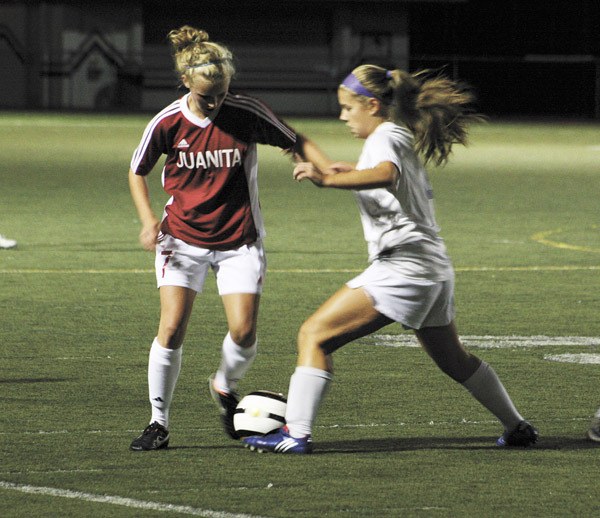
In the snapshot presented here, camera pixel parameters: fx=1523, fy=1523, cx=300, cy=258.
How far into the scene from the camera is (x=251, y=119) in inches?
262

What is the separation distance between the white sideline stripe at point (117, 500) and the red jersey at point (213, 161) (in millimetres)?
1399

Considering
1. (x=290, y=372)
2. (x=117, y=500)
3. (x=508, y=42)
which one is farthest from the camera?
(x=508, y=42)

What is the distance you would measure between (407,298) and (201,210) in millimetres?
1039

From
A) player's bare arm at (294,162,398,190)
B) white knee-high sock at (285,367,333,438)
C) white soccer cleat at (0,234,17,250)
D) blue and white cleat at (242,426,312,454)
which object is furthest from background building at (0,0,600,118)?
player's bare arm at (294,162,398,190)

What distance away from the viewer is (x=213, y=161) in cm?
660

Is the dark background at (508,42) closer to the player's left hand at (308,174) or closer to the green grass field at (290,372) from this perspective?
the green grass field at (290,372)

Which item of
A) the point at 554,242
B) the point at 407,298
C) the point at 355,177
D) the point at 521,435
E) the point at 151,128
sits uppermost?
the point at 151,128

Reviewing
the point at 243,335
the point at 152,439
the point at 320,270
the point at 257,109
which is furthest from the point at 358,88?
the point at 320,270

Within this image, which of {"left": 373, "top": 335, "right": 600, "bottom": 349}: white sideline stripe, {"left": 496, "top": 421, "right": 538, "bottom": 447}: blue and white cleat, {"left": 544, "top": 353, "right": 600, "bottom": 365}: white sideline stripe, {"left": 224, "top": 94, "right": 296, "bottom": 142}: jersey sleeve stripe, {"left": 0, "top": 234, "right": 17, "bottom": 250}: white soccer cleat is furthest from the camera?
{"left": 0, "top": 234, "right": 17, "bottom": 250}: white soccer cleat

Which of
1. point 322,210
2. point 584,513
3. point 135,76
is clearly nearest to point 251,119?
point 584,513

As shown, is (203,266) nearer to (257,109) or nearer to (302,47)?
(257,109)

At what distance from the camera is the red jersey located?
660cm

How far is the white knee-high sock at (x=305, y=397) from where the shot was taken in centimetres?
629

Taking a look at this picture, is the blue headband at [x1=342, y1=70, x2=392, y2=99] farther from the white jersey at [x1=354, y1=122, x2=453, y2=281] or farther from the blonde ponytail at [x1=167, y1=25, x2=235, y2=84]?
the blonde ponytail at [x1=167, y1=25, x2=235, y2=84]
